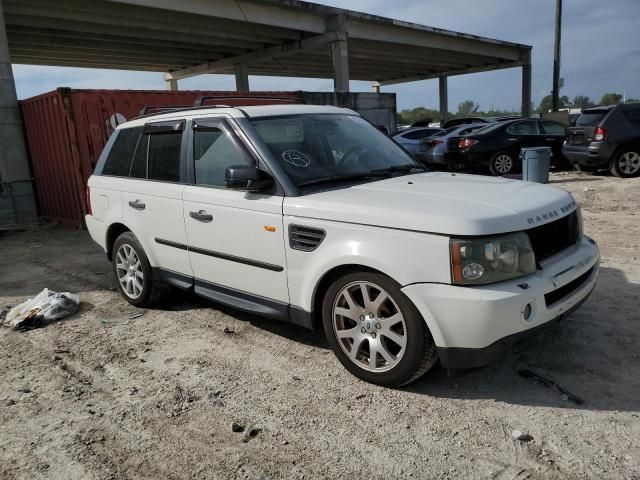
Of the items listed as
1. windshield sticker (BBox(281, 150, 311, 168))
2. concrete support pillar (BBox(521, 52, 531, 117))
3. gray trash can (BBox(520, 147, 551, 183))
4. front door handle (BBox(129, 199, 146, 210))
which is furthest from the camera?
concrete support pillar (BBox(521, 52, 531, 117))

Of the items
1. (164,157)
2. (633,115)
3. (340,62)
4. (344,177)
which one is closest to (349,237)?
(344,177)

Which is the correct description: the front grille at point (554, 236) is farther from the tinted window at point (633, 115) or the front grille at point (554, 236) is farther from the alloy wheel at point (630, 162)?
the tinted window at point (633, 115)

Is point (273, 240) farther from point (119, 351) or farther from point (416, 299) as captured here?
point (119, 351)

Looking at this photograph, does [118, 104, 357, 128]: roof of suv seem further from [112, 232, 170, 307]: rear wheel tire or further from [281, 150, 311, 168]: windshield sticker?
[112, 232, 170, 307]: rear wheel tire

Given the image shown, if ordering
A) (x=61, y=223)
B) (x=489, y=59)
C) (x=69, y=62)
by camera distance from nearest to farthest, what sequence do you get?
(x=61, y=223) < (x=69, y=62) < (x=489, y=59)

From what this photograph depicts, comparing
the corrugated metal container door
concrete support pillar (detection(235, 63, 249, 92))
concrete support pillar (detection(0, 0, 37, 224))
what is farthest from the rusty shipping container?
concrete support pillar (detection(235, 63, 249, 92))

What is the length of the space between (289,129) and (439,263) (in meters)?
1.76

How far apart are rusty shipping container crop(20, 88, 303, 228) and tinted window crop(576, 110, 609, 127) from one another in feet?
22.6

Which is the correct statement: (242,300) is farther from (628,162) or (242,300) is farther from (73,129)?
(628,162)

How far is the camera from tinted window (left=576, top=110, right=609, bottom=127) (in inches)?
463

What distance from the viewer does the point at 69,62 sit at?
27453mm

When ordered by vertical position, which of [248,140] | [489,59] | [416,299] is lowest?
[416,299]

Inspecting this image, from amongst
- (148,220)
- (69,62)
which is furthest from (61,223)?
(69,62)

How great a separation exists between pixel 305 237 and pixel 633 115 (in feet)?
36.4
